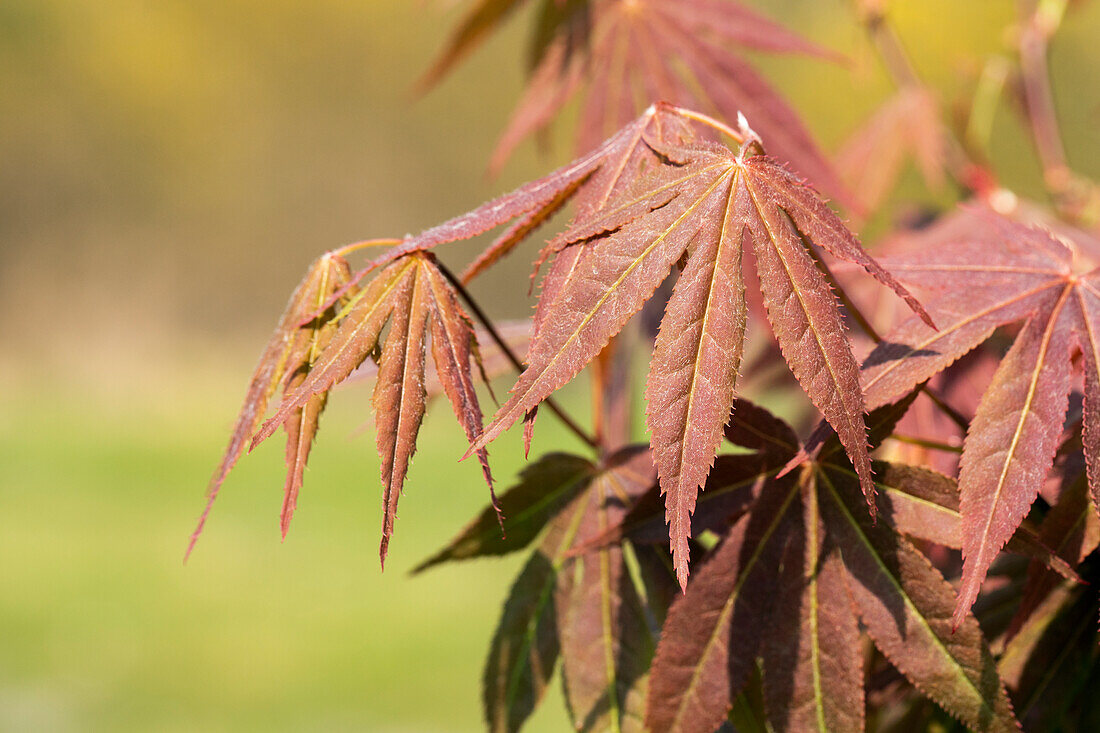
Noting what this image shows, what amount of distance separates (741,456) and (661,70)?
0.47 meters

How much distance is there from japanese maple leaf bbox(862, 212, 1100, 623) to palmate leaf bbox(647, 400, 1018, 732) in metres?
0.05

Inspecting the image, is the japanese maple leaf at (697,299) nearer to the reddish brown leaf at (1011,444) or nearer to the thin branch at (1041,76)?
the reddish brown leaf at (1011,444)

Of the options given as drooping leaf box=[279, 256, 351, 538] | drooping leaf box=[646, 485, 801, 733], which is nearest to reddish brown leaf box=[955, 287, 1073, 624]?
drooping leaf box=[646, 485, 801, 733]

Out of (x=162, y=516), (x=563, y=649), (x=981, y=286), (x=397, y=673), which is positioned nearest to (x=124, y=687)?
(x=397, y=673)

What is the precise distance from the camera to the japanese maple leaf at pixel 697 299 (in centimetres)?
44

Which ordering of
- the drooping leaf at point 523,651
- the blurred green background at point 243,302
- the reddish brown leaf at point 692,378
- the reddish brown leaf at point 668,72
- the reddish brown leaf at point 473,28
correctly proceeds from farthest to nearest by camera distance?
the blurred green background at point 243,302 < the reddish brown leaf at point 473,28 < the reddish brown leaf at point 668,72 < the drooping leaf at point 523,651 < the reddish brown leaf at point 692,378

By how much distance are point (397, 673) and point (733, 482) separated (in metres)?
3.07

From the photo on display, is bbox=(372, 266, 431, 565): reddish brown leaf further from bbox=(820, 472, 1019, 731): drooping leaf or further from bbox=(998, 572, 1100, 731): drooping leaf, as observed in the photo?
bbox=(998, 572, 1100, 731): drooping leaf

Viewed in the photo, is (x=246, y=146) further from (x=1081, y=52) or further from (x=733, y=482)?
(x=733, y=482)

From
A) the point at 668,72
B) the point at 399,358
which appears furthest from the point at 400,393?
the point at 668,72

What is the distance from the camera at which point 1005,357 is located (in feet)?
1.74

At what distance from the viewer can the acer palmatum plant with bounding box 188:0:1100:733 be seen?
0.46m

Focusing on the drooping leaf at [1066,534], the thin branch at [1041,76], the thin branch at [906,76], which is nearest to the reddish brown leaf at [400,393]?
the drooping leaf at [1066,534]

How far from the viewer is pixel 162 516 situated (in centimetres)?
473
